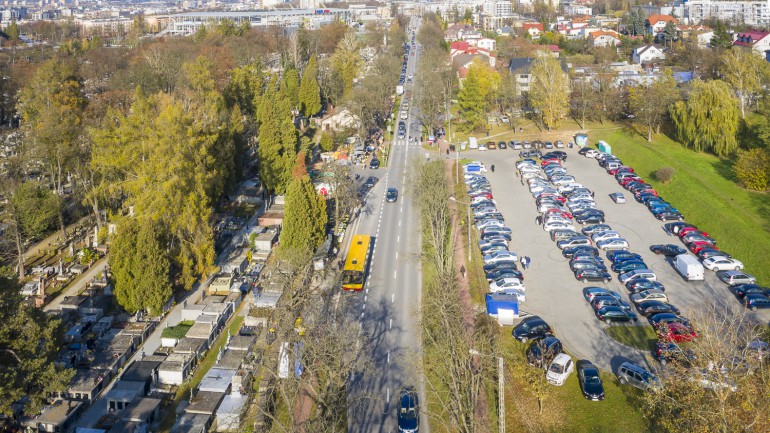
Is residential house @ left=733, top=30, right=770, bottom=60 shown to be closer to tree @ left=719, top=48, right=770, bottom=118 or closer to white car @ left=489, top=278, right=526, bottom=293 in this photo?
tree @ left=719, top=48, right=770, bottom=118

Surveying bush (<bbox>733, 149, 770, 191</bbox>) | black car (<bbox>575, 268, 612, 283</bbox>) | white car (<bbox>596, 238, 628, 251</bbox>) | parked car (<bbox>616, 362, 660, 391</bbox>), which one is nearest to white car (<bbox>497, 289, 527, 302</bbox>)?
black car (<bbox>575, 268, 612, 283</bbox>)

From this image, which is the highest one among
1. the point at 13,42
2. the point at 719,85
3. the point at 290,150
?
the point at 13,42

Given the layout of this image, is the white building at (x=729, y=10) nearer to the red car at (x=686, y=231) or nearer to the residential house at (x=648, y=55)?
the residential house at (x=648, y=55)

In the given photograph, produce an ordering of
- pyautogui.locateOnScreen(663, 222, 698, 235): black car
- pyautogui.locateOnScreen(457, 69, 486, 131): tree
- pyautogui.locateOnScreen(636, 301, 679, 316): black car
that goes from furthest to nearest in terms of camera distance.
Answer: pyautogui.locateOnScreen(457, 69, 486, 131): tree
pyautogui.locateOnScreen(663, 222, 698, 235): black car
pyautogui.locateOnScreen(636, 301, 679, 316): black car

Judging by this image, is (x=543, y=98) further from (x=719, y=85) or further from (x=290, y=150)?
(x=290, y=150)

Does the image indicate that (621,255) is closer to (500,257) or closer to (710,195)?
(500,257)

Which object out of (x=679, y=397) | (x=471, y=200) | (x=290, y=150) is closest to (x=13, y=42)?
(x=290, y=150)
